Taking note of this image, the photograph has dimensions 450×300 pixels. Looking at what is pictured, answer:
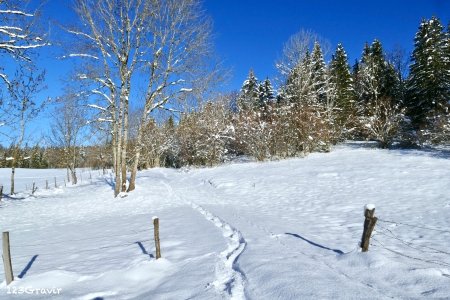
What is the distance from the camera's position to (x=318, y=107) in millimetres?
34031

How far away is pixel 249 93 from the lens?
174 ft

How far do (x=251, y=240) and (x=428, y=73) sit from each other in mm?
33166

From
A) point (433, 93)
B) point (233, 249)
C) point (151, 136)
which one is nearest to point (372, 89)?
point (433, 93)

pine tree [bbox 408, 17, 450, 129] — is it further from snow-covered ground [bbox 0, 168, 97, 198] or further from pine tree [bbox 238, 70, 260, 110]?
snow-covered ground [bbox 0, 168, 97, 198]

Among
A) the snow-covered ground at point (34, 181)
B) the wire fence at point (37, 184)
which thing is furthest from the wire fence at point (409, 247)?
the snow-covered ground at point (34, 181)

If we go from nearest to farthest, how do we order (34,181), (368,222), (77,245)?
(368,222), (77,245), (34,181)

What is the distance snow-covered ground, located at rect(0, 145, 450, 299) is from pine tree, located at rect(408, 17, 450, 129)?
15.0 meters

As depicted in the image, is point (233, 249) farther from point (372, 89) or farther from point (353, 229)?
point (372, 89)

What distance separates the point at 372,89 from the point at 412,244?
35562 millimetres

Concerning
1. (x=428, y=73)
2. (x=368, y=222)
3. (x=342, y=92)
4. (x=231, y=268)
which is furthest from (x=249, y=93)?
(x=231, y=268)

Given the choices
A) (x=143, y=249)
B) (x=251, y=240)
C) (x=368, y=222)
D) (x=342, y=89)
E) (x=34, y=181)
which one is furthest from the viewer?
(x=34, y=181)

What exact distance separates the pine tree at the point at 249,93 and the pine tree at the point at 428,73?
796 inches

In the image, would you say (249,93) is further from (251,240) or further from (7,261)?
(7,261)

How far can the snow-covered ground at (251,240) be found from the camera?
5816mm
